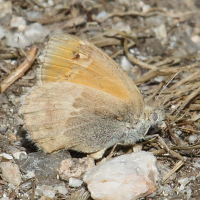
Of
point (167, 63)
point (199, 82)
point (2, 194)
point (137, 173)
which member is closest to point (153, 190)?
point (137, 173)

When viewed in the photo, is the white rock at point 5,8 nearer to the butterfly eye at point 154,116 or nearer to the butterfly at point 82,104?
the butterfly at point 82,104

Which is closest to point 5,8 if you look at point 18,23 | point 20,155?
point 18,23

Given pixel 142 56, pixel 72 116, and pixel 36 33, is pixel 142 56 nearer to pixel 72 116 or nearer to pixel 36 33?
pixel 36 33

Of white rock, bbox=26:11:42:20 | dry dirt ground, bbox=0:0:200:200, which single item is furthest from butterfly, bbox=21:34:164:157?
white rock, bbox=26:11:42:20

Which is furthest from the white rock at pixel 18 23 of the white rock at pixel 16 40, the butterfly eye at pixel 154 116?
the butterfly eye at pixel 154 116

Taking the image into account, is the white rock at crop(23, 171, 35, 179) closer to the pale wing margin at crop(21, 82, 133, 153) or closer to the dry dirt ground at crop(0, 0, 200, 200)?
the dry dirt ground at crop(0, 0, 200, 200)

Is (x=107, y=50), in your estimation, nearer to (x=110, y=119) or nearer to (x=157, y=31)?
(x=157, y=31)
